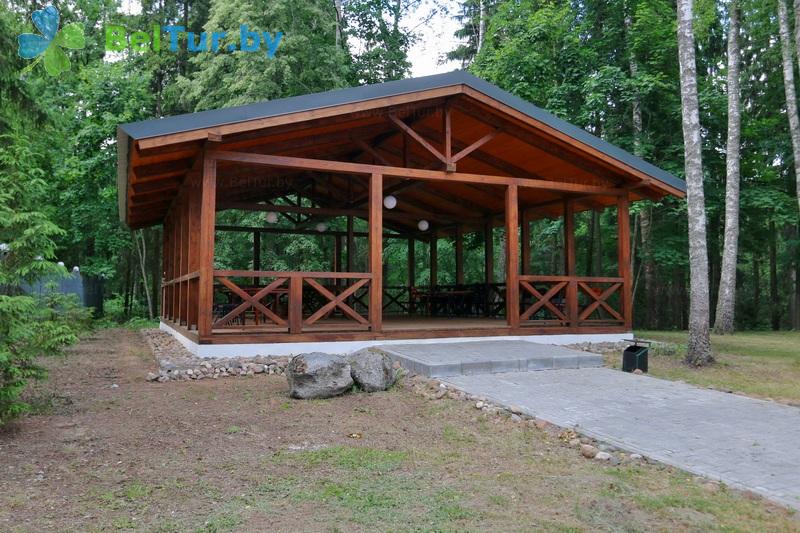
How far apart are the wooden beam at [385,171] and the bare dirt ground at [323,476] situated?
11.3 feet

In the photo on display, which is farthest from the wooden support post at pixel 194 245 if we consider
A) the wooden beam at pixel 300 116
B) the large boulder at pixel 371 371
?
the large boulder at pixel 371 371

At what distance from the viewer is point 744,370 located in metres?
7.31

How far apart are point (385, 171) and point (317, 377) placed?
12.5 ft

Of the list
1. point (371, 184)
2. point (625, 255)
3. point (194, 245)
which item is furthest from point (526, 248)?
point (194, 245)

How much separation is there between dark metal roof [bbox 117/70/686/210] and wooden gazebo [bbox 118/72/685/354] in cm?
2

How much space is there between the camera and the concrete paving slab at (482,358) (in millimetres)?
6332

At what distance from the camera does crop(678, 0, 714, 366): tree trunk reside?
301 inches

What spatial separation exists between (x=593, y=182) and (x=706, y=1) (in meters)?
8.30

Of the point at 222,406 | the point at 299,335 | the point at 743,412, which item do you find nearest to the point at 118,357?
the point at 299,335

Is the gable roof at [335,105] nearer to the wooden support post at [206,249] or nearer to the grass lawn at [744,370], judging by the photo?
the wooden support post at [206,249]

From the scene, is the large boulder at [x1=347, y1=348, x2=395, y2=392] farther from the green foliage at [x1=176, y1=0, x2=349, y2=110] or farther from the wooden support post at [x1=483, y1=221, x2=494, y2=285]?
the green foliage at [x1=176, y1=0, x2=349, y2=110]

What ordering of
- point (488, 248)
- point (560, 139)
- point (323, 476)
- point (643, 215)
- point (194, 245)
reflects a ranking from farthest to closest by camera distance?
1. point (643, 215)
2. point (488, 248)
3. point (560, 139)
4. point (194, 245)
5. point (323, 476)

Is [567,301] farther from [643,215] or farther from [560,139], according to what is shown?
[643,215]

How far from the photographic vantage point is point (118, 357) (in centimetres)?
874
